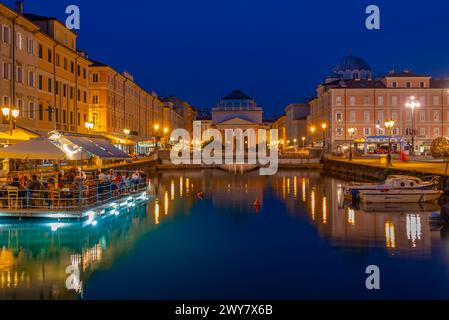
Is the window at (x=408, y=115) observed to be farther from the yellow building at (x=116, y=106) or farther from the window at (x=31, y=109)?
the window at (x=31, y=109)

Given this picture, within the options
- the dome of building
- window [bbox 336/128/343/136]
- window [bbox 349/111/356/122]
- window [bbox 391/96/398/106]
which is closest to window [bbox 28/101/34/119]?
window [bbox 336/128/343/136]

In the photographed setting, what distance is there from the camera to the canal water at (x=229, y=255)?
49.8ft

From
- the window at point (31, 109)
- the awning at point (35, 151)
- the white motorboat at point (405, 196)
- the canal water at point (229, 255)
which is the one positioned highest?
the window at point (31, 109)

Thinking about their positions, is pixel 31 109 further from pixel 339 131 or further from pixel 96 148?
pixel 339 131

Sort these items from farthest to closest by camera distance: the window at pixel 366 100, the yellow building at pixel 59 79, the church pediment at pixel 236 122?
the church pediment at pixel 236 122 < the window at pixel 366 100 < the yellow building at pixel 59 79

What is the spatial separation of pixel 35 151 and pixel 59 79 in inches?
1320

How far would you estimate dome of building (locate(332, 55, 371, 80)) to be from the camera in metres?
146

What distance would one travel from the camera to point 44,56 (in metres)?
51.5

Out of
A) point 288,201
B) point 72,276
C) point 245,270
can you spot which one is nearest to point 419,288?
point 245,270

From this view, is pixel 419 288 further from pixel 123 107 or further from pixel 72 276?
pixel 123 107

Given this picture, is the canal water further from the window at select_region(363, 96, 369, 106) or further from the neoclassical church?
the neoclassical church

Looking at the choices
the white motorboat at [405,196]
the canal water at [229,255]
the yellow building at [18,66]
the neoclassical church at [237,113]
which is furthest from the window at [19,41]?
the neoclassical church at [237,113]

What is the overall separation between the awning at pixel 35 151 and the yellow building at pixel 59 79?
22.5 meters

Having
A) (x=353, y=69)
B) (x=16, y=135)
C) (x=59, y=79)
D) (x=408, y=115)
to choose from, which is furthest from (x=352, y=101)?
(x=16, y=135)
